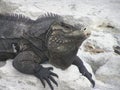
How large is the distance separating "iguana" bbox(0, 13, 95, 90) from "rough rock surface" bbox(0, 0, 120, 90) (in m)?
0.12

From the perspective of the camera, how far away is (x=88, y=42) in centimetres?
Result: 676

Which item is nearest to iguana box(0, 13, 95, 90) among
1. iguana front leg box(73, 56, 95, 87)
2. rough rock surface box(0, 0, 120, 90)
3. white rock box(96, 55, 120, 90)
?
iguana front leg box(73, 56, 95, 87)

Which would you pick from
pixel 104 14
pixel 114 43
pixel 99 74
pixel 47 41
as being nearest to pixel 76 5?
pixel 104 14

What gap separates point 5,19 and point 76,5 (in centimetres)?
317

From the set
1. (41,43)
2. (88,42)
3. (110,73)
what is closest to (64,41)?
(41,43)

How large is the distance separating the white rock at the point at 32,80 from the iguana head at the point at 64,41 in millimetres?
150

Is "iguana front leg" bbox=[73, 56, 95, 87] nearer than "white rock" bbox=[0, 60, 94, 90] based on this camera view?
No

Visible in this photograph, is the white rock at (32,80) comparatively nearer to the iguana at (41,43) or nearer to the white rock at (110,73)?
the iguana at (41,43)

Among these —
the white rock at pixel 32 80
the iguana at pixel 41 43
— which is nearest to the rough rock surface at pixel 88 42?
the white rock at pixel 32 80

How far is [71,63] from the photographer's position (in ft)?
16.9

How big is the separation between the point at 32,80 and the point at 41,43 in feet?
1.78

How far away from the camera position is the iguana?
15.5 ft

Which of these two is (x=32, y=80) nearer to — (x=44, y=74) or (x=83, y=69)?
(x=44, y=74)

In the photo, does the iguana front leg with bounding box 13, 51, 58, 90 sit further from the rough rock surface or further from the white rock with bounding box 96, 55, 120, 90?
the white rock with bounding box 96, 55, 120, 90
